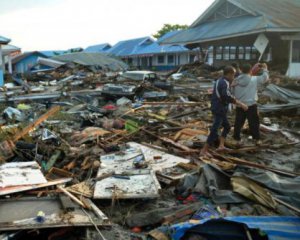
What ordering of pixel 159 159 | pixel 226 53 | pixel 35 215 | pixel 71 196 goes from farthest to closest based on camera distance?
pixel 226 53
pixel 159 159
pixel 71 196
pixel 35 215

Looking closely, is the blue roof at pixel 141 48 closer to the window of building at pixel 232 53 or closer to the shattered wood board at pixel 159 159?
the window of building at pixel 232 53

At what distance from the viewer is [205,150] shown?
7.11 meters

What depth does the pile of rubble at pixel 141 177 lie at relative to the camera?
14.0ft

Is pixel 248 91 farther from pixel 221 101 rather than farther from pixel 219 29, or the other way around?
pixel 219 29

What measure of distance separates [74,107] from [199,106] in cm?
464

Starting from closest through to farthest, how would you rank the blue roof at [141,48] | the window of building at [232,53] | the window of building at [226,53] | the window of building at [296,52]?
the window of building at [296,52] < the window of building at [232,53] < the window of building at [226,53] < the blue roof at [141,48]

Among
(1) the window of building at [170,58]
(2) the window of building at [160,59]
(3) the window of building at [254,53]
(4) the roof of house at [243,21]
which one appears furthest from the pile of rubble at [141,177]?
(2) the window of building at [160,59]

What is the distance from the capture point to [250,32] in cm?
1952

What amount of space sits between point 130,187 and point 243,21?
730 inches

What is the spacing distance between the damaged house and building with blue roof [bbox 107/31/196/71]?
44.2 ft

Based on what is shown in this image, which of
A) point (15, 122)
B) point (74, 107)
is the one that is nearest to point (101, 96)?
point (74, 107)

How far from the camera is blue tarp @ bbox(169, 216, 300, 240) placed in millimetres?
3764

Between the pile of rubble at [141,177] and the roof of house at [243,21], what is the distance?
907 cm

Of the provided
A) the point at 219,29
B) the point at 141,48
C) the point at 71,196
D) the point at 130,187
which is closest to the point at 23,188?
the point at 71,196
